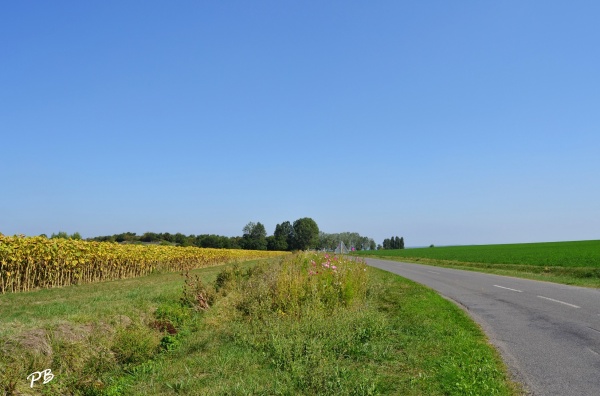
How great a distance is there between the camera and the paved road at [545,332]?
6023mm

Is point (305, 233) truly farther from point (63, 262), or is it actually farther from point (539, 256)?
point (63, 262)

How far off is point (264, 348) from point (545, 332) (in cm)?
591

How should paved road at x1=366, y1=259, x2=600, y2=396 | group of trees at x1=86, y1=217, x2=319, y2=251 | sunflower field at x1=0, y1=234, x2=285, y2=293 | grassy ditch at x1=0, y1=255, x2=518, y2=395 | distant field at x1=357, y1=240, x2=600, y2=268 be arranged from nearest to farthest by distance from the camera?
paved road at x1=366, y1=259, x2=600, y2=396 < grassy ditch at x1=0, y1=255, x2=518, y2=395 < sunflower field at x1=0, y1=234, x2=285, y2=293 < distant field at x1=357, y1=240, x2=600, y2=268 < group of trees at x1=86, y1=217, x2=319, y2=251

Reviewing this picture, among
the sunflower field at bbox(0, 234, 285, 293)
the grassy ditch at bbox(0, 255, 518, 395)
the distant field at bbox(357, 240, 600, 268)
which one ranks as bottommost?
the grassy ditch at bbox(0, 255, 518, 395)

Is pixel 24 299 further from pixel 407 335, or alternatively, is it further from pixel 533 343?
pixel 533 343

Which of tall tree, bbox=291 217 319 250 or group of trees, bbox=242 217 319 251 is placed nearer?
group of trees, bbox=242 217 319 251

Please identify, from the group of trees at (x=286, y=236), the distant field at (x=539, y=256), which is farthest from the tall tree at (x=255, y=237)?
the distant field at (x=539, y=256)

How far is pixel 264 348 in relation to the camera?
8.15 meters

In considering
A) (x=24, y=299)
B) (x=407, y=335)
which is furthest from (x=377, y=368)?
(x=24, y=299)

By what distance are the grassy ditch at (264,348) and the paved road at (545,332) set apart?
19.1 inches

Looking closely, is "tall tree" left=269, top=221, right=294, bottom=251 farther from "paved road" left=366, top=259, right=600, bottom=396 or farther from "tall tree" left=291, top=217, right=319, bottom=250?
"paved road" left=366, top=259, right=600, bottom=396

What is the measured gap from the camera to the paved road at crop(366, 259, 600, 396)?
602 cm

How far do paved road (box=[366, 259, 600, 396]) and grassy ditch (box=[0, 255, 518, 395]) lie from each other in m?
0.48

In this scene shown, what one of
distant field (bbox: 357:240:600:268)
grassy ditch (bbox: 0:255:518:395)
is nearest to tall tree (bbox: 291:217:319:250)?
distant field (bbox: 357:240:600:268)
